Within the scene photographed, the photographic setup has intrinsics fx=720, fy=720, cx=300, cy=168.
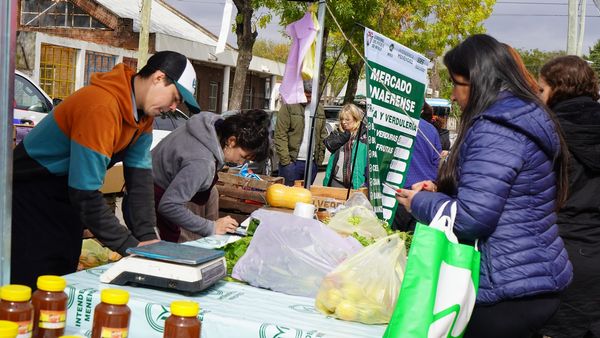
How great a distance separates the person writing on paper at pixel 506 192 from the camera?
247 cm

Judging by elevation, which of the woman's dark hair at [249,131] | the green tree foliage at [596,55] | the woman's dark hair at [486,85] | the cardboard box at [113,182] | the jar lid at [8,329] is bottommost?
the cardboard box at [113,182]

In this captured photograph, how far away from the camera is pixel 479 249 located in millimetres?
2561

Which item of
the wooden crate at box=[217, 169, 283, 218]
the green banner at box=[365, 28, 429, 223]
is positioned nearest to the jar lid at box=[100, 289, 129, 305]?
the green banner at box=[365, 28, 429, 223]

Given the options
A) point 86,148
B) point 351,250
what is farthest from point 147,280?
point 351,250

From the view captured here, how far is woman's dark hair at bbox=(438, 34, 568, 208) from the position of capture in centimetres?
263

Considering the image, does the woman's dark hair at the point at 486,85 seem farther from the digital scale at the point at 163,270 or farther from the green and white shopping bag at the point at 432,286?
the digital scale at the point at 163,270

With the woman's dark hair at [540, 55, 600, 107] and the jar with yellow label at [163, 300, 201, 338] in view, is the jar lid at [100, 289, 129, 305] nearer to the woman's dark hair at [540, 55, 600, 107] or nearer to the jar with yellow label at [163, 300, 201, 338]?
the jar with yellow label at [163, 300, 201, 338]

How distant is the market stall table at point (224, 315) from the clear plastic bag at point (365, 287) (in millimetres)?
42

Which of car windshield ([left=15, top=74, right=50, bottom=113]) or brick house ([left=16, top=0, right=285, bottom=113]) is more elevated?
brick house ([left=16, top=0, right=285, bottom=113])

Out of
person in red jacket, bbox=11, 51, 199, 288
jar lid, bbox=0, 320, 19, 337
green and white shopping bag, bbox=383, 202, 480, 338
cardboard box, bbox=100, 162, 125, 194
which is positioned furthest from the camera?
cardboard box, bbox=100, 162, 125, 194

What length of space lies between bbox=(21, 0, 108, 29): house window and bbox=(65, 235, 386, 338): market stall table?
27788mm

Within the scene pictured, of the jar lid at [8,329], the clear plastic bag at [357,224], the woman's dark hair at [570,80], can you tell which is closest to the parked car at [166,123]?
the clear plastic bag at [357,224]

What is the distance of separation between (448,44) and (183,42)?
1322 centimetres

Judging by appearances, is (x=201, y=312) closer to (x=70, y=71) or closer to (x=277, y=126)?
(x=277, y=126)
